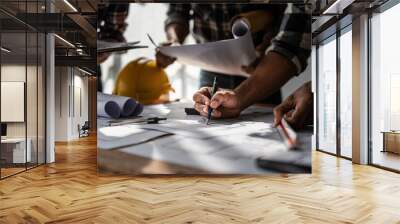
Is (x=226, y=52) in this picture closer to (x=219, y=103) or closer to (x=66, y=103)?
(x=219, y=103)

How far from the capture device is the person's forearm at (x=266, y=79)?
5680mm

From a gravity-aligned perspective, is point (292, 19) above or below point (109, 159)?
above

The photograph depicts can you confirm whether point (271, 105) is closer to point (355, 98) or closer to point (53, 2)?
point (355, 98)

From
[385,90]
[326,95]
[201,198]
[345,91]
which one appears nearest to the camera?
[201,198]

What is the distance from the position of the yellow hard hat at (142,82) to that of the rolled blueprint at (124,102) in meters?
0.06

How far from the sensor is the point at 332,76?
8.76 metres

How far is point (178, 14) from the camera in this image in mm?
5723

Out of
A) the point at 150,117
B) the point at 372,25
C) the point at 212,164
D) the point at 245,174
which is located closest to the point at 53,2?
the point at 150,117

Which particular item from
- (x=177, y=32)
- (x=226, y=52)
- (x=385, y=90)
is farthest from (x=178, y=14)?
(x=385, y=90)

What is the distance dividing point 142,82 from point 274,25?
2079mm

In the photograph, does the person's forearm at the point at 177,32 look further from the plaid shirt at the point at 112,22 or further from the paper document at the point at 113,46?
the plaid shirt at the point at 112,22

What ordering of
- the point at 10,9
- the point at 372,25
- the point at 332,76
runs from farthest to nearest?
the point at 332,76 < the point at 372,25 < the point at 10,9

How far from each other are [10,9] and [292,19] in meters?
4.05

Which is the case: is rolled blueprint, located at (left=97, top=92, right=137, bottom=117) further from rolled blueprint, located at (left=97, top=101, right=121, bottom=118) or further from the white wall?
the white wall
